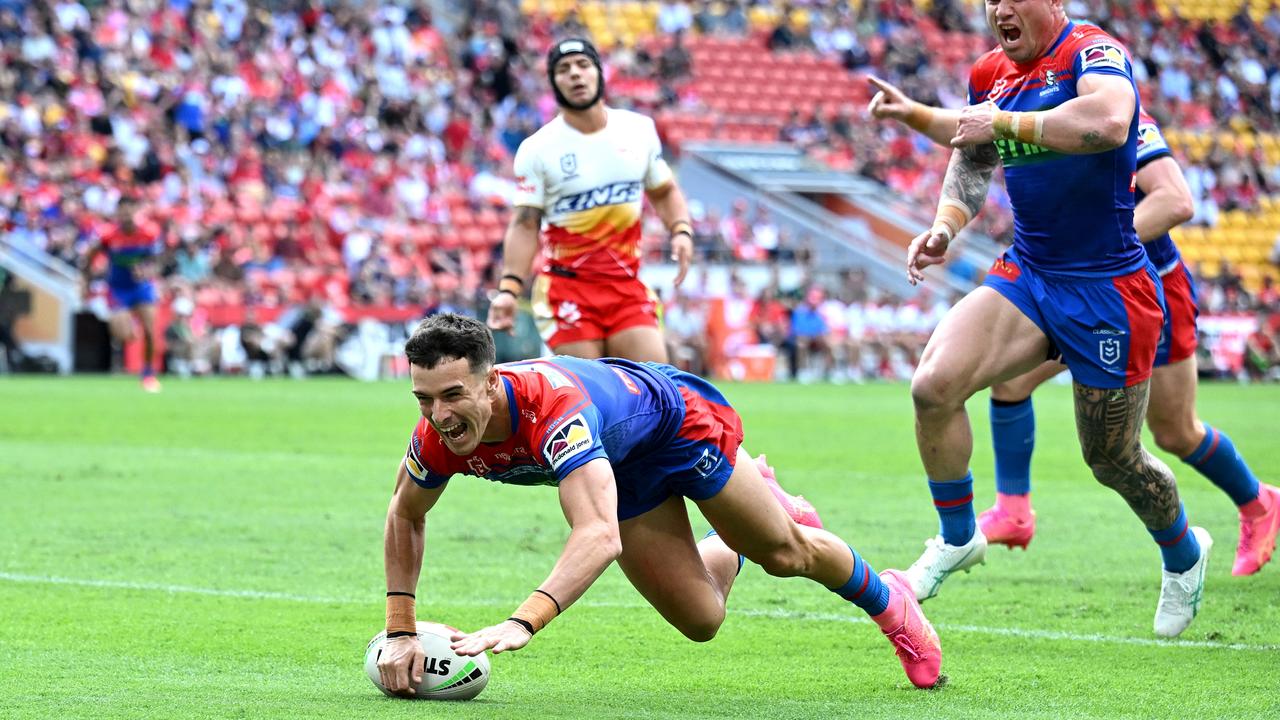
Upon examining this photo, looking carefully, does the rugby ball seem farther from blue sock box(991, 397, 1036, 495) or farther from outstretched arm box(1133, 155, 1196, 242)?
outstretched arm box(1133, 155, 1196, 242)

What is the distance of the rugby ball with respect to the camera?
17.1ft

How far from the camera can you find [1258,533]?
7961mm

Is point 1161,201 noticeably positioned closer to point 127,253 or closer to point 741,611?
point 741,611

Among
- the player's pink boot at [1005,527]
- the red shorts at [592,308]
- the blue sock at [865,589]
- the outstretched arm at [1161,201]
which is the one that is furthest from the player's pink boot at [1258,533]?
the red shorts at [592,308]

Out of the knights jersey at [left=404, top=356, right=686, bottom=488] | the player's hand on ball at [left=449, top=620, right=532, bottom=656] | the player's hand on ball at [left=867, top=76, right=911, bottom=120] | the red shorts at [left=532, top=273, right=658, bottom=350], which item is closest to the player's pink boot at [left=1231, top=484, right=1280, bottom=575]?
the player's hand on ball at [left=867, top=76, right=911, bottom=120]

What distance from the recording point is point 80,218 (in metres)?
25.5

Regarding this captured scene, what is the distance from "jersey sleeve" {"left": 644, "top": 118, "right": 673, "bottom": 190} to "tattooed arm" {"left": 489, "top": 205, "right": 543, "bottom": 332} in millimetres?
694

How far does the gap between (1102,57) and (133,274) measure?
1692cm

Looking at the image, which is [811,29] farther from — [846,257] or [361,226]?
[361,226]

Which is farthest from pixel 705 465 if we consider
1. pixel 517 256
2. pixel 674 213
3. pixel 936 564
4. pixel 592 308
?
pixel 674 213

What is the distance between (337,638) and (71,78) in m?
22.6

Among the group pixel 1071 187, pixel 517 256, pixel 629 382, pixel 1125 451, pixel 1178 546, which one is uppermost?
pixel 1071 187

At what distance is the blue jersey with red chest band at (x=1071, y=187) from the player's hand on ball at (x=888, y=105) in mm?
417

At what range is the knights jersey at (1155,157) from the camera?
7797 millimetres
